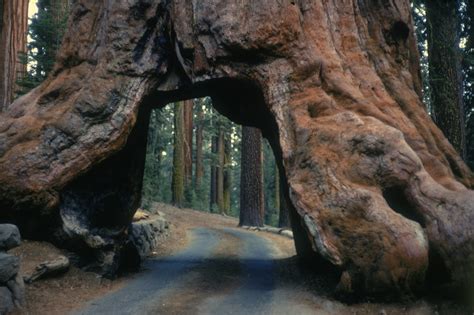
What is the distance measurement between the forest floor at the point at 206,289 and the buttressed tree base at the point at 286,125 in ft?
1.54

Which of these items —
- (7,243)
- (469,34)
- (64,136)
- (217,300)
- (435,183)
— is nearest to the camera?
(7,243)

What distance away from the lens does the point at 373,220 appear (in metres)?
7.02

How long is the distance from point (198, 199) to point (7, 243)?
1099 inches

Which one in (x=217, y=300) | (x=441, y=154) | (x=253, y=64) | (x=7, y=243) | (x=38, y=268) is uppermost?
(x=253, y=64)

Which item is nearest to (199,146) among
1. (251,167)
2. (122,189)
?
(251,167)

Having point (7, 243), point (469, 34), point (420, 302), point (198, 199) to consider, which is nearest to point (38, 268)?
point (7, 243)

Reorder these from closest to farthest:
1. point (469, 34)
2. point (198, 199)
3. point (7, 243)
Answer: point (7, 243) → point (469, 34) → point (198, 199)

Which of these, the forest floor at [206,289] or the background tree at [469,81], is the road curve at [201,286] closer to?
the forest floor at [206,289]

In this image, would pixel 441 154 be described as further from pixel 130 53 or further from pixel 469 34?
pixel 469 34

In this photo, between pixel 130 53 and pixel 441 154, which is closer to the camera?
pixel 441 154

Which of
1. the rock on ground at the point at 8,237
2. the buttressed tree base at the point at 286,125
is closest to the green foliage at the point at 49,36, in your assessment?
the buttressed tree base at the point at 286,125

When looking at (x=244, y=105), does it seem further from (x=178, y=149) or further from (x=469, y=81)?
(x=178, y=149)

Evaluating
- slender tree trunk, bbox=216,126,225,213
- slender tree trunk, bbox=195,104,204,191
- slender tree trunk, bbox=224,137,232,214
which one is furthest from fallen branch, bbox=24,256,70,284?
slender tree trunk, bbox=224,137,232,214

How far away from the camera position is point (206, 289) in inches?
356
